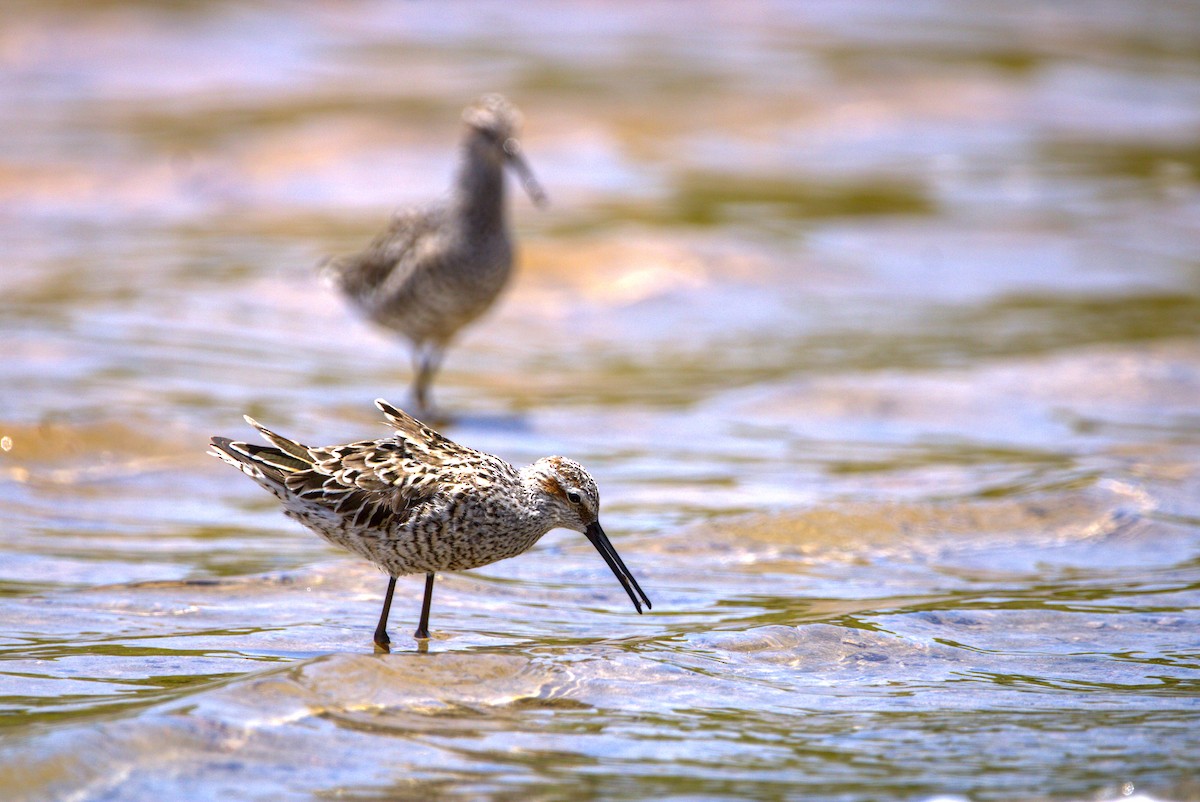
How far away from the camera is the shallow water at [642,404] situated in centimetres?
647

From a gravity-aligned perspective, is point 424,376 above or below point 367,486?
below

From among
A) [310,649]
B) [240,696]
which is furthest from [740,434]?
[240,696]

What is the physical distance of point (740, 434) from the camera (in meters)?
12.5

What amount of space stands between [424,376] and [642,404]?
1.81m

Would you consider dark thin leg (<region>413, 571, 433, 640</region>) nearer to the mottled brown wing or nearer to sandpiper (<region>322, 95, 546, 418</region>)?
the mottled brown wing

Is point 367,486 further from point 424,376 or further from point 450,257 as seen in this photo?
point 424,376

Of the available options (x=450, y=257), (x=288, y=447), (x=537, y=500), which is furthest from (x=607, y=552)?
(x=450, y=257)

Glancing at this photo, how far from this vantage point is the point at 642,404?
44.3 ft

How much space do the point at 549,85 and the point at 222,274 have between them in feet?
31.0

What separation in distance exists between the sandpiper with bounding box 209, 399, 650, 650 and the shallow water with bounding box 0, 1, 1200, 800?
470 mm

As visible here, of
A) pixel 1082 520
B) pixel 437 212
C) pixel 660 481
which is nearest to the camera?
pixel 1082 520

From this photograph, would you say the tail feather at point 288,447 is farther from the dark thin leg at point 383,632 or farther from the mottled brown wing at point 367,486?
the dark thin leg at point 383,632

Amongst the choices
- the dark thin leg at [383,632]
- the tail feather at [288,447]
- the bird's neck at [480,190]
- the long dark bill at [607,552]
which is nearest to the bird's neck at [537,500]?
the long dark bill at [607,552]

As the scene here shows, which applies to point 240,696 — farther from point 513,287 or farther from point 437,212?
point 513,287
